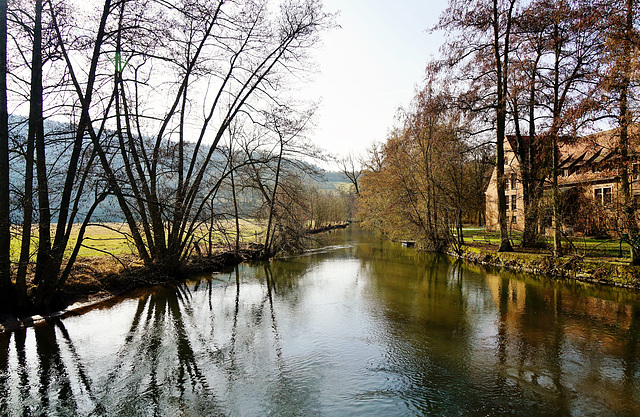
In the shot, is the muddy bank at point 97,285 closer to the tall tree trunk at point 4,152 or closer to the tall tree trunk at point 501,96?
the tall tree trunk at point 4,152

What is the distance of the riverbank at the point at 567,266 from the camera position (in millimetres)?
12273

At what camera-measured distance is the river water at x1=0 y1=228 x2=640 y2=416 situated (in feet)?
17.7

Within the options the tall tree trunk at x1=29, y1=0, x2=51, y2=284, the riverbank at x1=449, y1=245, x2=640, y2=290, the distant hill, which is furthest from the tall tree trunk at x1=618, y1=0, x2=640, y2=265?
the tall tree trunk at x1=29, y1=0, x2=51, y2=284

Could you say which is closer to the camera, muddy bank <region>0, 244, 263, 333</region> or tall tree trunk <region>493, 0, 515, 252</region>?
muddy bank <region>0, 244, 263, 333</region>

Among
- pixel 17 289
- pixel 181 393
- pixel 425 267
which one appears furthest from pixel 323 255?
pixel 181 393

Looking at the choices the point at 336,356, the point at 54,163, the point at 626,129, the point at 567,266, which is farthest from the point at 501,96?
the point at 54,163

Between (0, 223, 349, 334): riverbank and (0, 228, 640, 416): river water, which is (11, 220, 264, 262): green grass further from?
(0, 228, 640, 416): river water

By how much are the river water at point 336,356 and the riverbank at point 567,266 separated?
0.66 meters

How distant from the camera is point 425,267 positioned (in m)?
18.4

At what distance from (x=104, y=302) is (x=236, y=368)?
6.41 m

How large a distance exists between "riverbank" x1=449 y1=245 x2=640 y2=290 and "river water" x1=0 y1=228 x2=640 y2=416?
0.66m

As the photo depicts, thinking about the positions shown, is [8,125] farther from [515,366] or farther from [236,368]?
[515,366]

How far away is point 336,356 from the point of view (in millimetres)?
7141

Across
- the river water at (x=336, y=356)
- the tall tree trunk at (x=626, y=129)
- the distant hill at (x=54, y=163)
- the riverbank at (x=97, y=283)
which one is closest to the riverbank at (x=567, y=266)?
the river water at (x=336, y=356)
